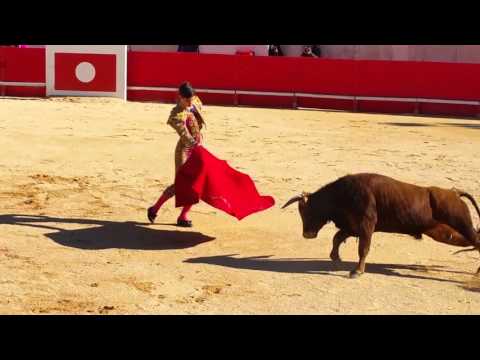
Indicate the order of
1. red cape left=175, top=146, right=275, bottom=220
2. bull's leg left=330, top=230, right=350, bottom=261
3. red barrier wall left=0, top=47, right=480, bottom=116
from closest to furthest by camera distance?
1. bull's leg left=330, top=230, right=350, bottom=261
2. red cape left=175, top=146, right=275, bottom=220
3. red barrier wall left=0, top=47, right=480, bottom=116

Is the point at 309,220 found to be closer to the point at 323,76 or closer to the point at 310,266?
the point at 310,266

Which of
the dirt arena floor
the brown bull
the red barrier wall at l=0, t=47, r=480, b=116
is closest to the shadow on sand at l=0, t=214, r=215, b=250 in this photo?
the dirt arena floor

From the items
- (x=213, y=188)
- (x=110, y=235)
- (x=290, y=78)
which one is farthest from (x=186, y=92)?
(x=290, y=78)

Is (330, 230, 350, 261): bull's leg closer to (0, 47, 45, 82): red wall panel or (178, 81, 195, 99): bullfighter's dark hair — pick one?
(178, 81, 195, 99): bullfighter's dark hair

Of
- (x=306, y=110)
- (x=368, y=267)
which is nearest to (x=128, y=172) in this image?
(x=368, y=267)

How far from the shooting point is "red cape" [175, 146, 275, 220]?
6.57m

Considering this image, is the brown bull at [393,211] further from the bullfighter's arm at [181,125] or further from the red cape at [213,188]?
the bullfighter's arm at [181,125]

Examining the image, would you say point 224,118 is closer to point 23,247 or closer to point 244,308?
point 23,247

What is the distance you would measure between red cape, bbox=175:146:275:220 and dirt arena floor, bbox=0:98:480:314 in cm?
27

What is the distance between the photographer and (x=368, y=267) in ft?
19.0

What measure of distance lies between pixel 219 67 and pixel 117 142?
7.63m

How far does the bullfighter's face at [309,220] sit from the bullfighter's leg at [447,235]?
774 millimetres

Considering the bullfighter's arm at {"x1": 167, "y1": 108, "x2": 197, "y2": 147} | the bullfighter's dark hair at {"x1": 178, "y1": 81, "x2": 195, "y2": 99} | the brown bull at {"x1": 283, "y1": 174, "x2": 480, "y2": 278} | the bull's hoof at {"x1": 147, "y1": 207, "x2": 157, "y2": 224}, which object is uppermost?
the bullfighter's dark hair at {"x1": 178, "y1": 81, "x2": 195, "y2": 99}

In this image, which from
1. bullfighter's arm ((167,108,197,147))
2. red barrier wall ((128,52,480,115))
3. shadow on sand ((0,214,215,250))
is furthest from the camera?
red barrier wall ((128,52,480,115))
